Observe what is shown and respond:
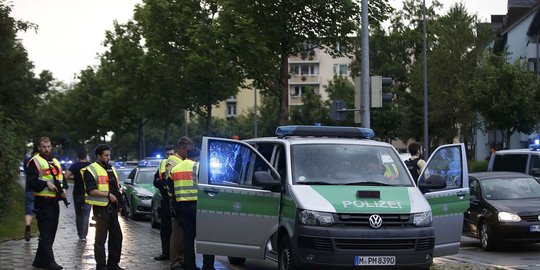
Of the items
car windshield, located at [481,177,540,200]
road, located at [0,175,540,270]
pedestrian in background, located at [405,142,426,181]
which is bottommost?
road, located at [0,175,540,270]

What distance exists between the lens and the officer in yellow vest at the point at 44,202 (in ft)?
39.7

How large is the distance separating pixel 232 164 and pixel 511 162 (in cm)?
1073

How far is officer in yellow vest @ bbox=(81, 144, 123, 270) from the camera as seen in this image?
11.4 m

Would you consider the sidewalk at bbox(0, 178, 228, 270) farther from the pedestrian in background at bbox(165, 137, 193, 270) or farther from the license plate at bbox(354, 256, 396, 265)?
the license plate at bbox(354, 256, 396, 265)

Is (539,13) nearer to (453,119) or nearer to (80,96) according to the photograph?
(453,119)

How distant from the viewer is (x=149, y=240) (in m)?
17.2

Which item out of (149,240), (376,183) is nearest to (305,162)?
(376,183)

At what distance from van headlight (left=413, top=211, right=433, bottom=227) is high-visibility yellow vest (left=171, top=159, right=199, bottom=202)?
128 inches

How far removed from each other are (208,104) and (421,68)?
14577 mm

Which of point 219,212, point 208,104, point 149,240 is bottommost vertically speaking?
point 149,240

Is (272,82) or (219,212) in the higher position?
(272,82)

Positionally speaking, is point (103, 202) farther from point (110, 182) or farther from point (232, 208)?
point (232, 208)

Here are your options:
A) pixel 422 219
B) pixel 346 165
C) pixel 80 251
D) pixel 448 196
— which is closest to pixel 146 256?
pixel 80 251

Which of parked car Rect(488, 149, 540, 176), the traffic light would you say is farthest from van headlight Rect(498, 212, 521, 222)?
parked car Rect(488, 149, 540, 176)
